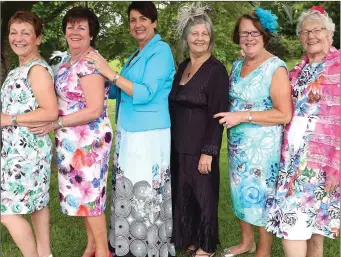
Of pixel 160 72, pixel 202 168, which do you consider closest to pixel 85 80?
pixel 160 72

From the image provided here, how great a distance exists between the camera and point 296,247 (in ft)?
10.5

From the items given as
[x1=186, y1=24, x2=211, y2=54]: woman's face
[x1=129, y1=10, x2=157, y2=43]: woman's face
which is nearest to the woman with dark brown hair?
[x1=186, y1=24, x2=211, y2=54]: woman's face

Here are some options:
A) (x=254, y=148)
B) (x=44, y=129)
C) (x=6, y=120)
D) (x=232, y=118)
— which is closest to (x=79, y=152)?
(x=44, y=129)

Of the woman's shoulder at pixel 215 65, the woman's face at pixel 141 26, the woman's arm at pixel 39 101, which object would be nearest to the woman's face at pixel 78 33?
the woman's arm at pixel 39 101

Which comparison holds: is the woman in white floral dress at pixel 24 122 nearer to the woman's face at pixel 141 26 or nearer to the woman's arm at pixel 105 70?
the woman's arm at pixel 105 70

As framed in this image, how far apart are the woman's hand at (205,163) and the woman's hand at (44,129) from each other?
109cm

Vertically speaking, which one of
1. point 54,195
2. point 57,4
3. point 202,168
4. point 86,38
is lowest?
point 54,195

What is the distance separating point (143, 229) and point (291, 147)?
51.0 inches

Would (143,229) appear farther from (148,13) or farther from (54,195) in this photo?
(54,195)

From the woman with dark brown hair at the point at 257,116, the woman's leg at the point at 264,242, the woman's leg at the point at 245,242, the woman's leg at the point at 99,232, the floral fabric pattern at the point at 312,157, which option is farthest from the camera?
the woman's leg at the point at 245,242

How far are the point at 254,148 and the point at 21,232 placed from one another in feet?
5.76

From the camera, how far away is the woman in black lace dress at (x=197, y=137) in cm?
351

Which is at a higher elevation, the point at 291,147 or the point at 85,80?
the point at 85,80

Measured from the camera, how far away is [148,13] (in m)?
3.51
